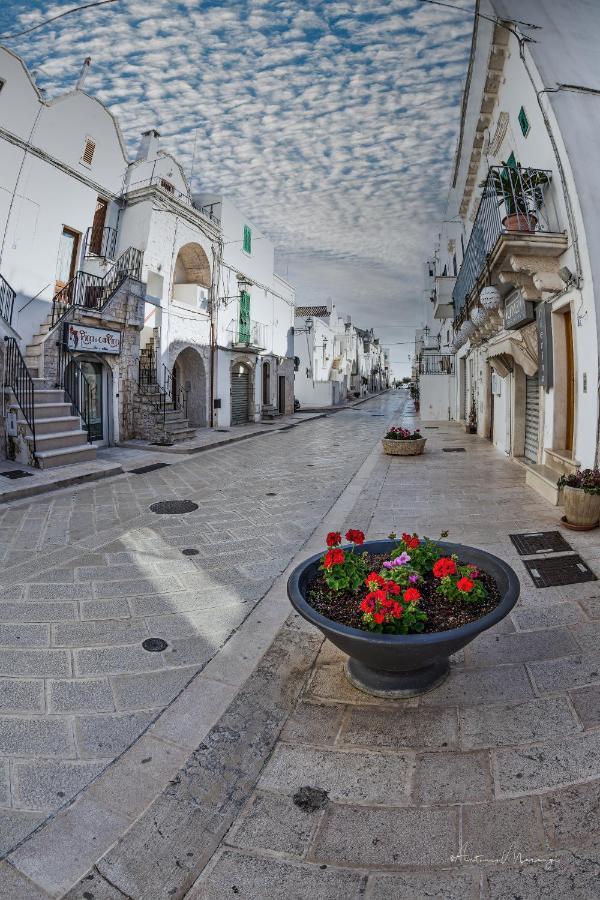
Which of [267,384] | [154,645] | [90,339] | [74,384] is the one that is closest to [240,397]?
[267,384]

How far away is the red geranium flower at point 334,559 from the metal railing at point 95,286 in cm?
1081

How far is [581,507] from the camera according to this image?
537cm

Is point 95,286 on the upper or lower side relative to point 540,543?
upper

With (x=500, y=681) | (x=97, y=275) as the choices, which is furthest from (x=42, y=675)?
(x=97, y=275)

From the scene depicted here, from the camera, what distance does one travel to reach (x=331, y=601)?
9.58 feet

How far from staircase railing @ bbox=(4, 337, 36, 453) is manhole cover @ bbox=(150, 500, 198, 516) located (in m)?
3.76

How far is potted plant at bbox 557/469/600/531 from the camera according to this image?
5328 mm

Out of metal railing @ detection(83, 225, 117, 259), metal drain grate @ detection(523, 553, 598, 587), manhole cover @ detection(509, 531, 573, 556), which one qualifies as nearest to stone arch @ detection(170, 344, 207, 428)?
metal railing @ detection(83, 225, 117, 259)

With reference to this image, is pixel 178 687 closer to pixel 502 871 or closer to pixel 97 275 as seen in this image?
pixel 502 871

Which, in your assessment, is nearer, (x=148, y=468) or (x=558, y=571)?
(x=558, y=571)

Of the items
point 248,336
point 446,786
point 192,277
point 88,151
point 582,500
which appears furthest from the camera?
point 248,336

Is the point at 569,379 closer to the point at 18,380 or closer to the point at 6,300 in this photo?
the point at 18,380

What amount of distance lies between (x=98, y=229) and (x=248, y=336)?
7.88 meters

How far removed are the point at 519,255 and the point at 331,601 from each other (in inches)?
249
